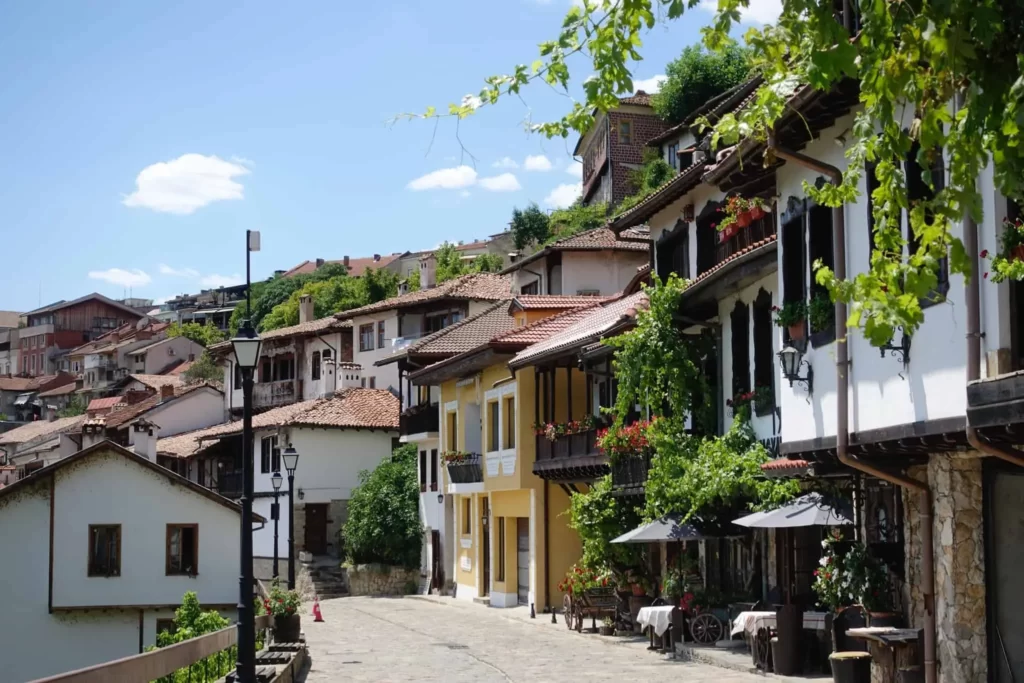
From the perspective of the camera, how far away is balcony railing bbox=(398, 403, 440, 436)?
146 feet

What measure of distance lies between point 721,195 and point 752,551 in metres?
6.46

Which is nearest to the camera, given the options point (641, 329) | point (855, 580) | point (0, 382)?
point (855, 580)

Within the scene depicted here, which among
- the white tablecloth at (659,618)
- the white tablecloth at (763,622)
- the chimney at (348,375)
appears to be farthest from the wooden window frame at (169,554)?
the chimney at (348,375)

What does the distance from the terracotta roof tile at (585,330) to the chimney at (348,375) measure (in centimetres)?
2497

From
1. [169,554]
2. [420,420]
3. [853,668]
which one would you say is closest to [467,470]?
[420,420]

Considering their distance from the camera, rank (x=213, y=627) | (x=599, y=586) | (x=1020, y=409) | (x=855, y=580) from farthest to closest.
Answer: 1. (x=213, y=627)
2. (x=599, y=586)
3. (x=855, y=580)
4. (x=1020, y=409)

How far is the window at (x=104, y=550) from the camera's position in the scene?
36719 mm

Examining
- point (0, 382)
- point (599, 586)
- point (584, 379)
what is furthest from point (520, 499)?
point (0, 382)

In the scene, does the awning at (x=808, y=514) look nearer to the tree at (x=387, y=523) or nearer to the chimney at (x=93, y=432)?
the tree at (x=387, y=523)

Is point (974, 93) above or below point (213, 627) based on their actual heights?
above

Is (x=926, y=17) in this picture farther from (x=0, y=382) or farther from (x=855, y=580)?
(x=0, y=382)

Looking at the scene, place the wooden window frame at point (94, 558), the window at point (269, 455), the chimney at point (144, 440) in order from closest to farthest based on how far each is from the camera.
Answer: the wooden window frame at point (94, 558) → the chimney at point (144, 440) → the window at point (269, 455)

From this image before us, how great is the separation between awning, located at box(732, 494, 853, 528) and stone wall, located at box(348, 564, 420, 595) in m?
28.4

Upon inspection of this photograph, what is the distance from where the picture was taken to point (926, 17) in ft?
21.4
